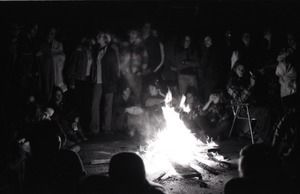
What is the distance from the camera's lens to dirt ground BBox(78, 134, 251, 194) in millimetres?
5224

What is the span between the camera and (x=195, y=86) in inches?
408

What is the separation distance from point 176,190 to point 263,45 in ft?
21.1

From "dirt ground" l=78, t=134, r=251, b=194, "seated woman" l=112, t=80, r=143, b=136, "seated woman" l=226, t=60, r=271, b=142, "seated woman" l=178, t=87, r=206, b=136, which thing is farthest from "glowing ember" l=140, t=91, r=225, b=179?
"seated woman" l=226, t=60, r=271, b=142

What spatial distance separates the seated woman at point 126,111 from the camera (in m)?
9.52

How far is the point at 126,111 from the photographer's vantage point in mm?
9625

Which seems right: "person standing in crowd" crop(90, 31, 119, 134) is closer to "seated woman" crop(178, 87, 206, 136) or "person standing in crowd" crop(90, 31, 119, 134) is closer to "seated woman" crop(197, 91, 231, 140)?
"seated woman" crop(178, 87, 206, 136)

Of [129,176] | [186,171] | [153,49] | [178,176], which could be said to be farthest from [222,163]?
[153,49]

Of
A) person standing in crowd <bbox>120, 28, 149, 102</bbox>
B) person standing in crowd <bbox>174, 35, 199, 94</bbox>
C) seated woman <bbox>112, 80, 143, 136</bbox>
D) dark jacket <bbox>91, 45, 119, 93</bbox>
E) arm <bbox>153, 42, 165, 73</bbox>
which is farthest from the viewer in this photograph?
arm <bbox>153, 42, 165, 73</bbox>

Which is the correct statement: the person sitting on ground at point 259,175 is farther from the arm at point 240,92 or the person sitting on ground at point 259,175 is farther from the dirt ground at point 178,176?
the arm at point 240,92

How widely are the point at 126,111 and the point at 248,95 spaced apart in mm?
3567

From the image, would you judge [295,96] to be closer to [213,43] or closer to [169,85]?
[213,43]

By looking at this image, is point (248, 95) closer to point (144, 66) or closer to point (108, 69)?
point (144, 66)

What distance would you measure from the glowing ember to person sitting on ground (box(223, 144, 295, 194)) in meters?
2.48

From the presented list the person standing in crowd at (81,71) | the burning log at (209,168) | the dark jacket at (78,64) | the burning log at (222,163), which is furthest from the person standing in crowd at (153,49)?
the burning log at (209,168)
